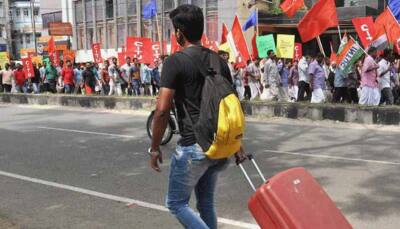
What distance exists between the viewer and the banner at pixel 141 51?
65.2ft

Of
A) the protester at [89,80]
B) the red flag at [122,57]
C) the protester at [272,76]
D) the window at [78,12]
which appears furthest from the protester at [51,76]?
the window at [78,12]

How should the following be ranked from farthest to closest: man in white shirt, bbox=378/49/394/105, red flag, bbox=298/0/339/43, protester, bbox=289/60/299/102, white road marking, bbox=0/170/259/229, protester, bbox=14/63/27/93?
protester, bbox=14/63/27/93
protester, bbox=289/60/299/102
red flag, bbox=298/0/339/43
man in white shirt, bbox=378/49/394/105
white road marking, bbox=0/170/259/229

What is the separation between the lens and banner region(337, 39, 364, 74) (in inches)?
515

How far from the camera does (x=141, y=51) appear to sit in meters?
20.0

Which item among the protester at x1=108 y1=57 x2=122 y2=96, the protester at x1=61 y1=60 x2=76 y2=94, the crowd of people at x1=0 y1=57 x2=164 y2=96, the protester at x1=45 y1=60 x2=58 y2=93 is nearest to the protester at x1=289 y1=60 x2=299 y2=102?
the crowd of people at x1=0 y1=57 x2=164 y2=96

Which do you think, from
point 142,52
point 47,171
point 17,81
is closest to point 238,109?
point 47,171

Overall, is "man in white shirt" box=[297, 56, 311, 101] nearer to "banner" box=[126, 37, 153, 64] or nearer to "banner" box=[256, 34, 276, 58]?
"banner" box=[256, 34, 276, 58]

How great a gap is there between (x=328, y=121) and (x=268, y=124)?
4.41ft

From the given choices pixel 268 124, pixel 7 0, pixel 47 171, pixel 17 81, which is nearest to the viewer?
pixel 47 171

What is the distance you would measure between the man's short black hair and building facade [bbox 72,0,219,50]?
30252mm

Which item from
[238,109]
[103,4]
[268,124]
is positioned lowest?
[268,124]

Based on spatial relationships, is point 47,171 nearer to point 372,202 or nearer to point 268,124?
point 372,202

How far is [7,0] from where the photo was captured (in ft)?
255

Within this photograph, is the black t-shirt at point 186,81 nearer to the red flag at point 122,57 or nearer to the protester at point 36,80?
the red flag at point 122,57
